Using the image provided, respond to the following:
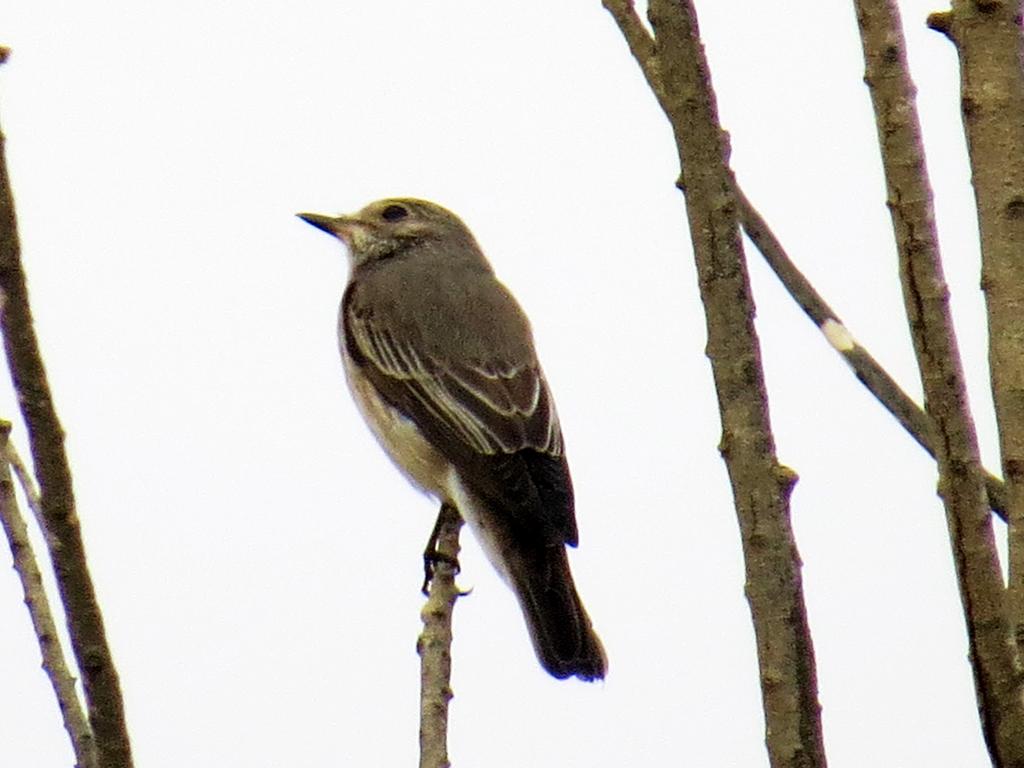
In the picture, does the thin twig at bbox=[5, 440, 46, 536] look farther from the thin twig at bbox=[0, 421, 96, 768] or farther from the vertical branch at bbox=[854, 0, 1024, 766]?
the vertical branch at bbox=[854, 0, 1024, 766]

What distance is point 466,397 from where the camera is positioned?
7.39 meters

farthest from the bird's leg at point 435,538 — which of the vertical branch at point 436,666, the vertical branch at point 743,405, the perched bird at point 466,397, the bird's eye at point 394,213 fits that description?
the vertical branch at point 743,405

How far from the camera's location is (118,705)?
268 centimetres

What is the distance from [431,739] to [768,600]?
767 millimetres

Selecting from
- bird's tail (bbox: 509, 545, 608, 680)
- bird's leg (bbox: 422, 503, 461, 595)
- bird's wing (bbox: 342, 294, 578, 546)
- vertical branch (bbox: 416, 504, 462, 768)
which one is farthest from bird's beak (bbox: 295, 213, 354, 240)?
vertical branch (bbox: 416, 504, 462, 768)

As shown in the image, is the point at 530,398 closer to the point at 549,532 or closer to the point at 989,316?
the point at 549,532

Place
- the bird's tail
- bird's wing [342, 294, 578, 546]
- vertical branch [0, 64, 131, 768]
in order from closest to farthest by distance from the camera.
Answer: vertical branch [0, 64, 131, 768] < the bird's tail < bird's wing [342, 294, 578, 546]

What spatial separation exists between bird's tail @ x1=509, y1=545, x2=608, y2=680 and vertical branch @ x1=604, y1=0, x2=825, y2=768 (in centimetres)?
354

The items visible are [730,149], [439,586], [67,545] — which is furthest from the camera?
[439,586]

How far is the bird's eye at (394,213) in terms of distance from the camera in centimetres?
916

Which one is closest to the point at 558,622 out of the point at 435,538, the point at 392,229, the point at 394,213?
the point at 435,538

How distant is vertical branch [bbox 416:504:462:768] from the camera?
10.2 ft

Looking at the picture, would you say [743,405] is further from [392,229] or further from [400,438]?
[392,229]

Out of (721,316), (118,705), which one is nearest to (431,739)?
(118,705)
